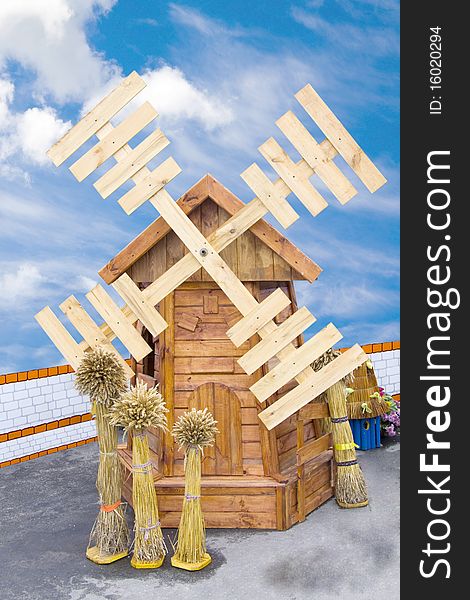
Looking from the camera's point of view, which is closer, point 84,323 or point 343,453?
point 84,323

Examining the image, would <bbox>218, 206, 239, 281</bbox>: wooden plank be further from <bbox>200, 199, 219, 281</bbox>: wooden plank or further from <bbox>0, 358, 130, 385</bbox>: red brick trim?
<bbox>0, 358, 130, 385</bbox>: red brick trim

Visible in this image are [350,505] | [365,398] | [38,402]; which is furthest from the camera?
[38,402]

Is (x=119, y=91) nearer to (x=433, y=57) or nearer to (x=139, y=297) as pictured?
(x=139, y=297)

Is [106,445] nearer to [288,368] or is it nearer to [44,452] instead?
[288,368]

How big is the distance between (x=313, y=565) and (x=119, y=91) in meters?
3.57

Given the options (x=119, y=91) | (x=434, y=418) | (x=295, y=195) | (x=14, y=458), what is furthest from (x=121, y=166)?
(x=14, y=458)

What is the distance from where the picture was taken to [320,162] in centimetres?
464

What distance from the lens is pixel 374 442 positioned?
285 inches

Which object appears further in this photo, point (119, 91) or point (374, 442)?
point (374, 442)

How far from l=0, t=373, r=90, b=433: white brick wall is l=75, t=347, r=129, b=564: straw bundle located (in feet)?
8.24

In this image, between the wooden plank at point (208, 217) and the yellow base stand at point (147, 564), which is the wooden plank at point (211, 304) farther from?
the yellow base stand at point (147, 564)

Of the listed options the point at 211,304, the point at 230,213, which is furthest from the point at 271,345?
the point at 230,213

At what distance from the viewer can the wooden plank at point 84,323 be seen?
5.07 meters

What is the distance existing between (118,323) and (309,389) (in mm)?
1488
